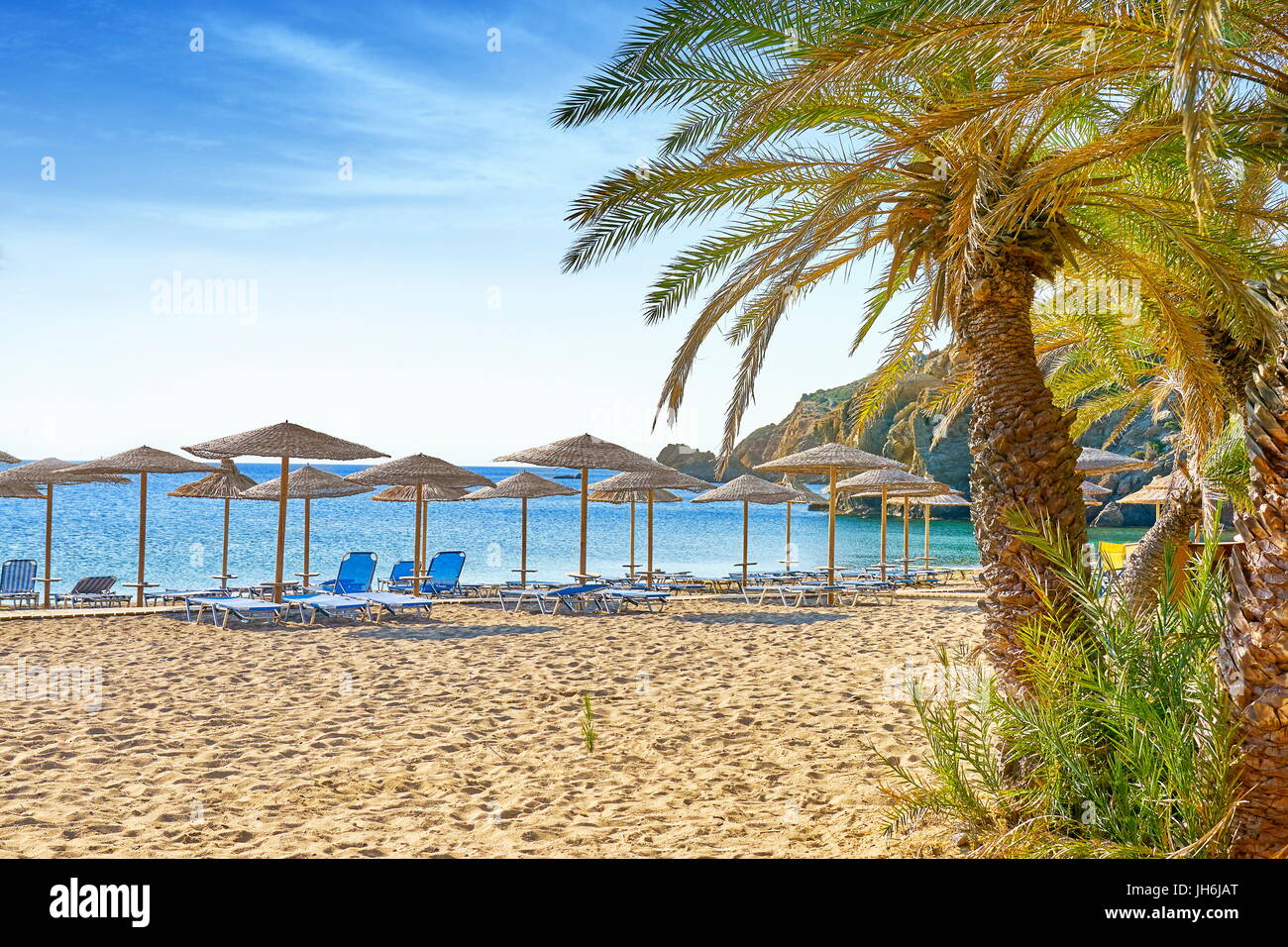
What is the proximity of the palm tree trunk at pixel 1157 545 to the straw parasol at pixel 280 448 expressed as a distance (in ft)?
30.2

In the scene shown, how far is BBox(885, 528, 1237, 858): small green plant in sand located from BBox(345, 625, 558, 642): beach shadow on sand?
24.0 ft

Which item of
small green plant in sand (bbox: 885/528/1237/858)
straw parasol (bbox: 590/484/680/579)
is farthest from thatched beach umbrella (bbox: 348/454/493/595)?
small green plant in sand (bbox: 885/528/1237/858)

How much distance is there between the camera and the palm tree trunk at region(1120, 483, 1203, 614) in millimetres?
8422

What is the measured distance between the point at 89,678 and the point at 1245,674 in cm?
818

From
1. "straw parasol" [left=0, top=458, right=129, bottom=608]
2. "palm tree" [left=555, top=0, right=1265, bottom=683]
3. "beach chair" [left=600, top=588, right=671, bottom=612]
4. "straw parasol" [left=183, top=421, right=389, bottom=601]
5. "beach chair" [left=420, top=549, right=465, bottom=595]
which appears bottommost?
"beach chair" [left=600, top=588, right=671, bottom=612]

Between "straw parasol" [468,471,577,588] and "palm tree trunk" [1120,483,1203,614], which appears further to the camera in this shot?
"straw parasol" [468,471,577,588]

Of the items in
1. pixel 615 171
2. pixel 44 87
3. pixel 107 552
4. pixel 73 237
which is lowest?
pixel 107 552

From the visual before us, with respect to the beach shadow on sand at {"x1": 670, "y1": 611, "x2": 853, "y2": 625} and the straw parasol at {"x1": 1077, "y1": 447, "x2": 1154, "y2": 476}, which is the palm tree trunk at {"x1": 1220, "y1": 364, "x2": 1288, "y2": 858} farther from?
the straw parasol at {"x1": 1077, "y1": 447, "x2": 1154, "y2": 476}

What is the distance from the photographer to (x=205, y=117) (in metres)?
10.4

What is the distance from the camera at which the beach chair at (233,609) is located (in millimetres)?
11250

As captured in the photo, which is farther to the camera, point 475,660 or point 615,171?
point 475,660
